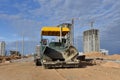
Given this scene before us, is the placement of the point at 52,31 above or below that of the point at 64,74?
above

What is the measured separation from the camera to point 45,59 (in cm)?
2183

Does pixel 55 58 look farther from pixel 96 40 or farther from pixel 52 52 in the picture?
pixel 96 40

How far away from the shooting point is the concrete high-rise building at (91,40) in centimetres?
7869

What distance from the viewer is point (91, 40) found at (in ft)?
266

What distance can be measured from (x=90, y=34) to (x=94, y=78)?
67.1m

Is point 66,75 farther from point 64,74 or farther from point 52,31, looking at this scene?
point 52,31

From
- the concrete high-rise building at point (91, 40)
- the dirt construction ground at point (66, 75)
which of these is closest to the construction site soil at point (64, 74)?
the dirt construction ground at point (66, 75)

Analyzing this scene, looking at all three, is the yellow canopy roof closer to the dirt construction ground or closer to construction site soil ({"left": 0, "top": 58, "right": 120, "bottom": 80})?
construction site soil ({"left": 0, "top": 58, "right": 120, "bottom": 80})

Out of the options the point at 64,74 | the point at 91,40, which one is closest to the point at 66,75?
the point at 64,74

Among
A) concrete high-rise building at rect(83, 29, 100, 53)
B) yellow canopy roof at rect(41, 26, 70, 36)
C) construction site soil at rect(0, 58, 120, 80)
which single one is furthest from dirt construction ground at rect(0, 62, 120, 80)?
concrete high-rise building at rect(83, 29, 100, 53)

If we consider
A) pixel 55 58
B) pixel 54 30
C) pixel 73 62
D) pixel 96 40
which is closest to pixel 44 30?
pixel 54 30

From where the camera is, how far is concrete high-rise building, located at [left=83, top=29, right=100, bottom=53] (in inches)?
3098

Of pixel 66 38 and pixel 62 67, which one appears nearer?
pixel 62 67

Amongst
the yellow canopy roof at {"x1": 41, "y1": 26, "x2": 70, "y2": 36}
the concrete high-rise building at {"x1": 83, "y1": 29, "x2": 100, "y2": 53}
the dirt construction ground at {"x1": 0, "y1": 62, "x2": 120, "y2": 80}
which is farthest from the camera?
the concrete high-rise building at {"x1": 83, "y1": 29, "x2": 100, "y2": 53}
